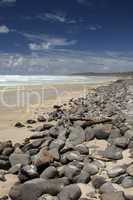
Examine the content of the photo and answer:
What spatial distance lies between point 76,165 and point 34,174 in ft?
3.12

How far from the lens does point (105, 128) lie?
35.3 feet

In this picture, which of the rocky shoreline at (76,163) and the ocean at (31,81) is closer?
the rocky shoreline at (76,163)

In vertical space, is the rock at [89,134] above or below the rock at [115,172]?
above

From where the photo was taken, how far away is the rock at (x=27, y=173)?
313 inches

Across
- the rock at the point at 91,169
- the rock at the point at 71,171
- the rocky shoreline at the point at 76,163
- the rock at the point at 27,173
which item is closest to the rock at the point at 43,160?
the rocky shoreline at the point at 76,163

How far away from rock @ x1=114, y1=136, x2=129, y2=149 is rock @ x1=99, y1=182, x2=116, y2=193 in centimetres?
211

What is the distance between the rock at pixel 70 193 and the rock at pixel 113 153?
1.87 m

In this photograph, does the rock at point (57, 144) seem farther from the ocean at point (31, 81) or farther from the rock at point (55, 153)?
the ocean at point (31, 81)

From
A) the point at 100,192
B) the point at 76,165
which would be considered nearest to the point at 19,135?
the point at 76,165

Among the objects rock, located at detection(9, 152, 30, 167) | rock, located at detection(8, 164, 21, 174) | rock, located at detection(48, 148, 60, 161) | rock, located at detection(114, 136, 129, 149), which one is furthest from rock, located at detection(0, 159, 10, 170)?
rock, located at detection(114, 136, 129, 149)

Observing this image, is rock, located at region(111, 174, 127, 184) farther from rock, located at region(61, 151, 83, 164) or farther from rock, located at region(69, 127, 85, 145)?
rock, located at region(69, 127, 85, 145)

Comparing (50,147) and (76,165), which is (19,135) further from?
(76,165)

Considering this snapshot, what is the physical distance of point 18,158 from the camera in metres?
9.30

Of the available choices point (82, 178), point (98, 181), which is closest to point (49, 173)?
point (82, 178)
